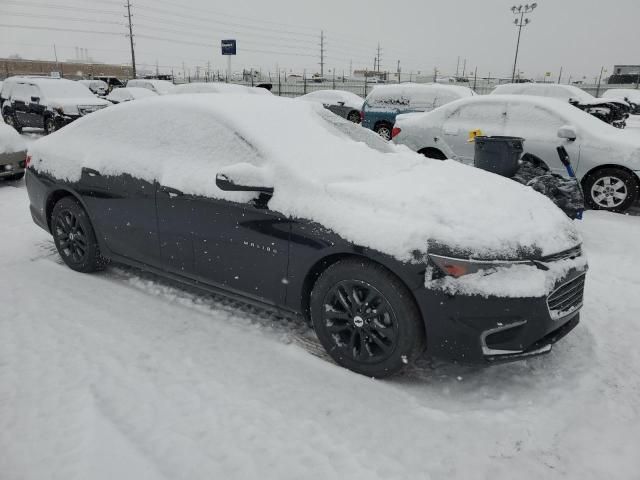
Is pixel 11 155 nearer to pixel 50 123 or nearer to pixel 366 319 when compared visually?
pixel 50 123

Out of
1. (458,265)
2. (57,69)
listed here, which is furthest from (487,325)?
(57,69)

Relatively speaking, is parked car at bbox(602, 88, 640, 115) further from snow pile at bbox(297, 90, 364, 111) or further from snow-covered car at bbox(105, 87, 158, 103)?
snow-covered car at bbox(105, 87, 158, 103)

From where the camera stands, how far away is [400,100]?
13258mm

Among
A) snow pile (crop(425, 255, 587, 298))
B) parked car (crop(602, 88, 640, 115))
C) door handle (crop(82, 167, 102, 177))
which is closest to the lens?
snow pile (crop(425, 255, 587, 298))

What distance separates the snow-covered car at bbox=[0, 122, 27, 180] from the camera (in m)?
7.58

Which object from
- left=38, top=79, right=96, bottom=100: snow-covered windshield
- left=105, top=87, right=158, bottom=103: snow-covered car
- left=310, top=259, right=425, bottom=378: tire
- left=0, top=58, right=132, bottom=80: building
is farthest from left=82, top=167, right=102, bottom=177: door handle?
left=0, top=58, right=132, bottom=80: building

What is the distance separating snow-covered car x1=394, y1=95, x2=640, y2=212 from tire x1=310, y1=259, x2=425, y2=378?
4909 millimetres

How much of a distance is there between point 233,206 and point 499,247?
168cm

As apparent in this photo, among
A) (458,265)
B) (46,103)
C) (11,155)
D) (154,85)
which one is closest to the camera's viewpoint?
(458,265)

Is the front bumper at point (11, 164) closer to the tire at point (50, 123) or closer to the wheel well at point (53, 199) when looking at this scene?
the wheel well at point (53, 199)

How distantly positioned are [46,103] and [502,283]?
14485 mm

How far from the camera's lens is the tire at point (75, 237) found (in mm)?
4051

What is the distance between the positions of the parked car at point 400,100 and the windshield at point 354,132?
8949 millimetres

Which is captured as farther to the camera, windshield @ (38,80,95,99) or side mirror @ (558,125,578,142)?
windshield @ (38,80,95,99)
